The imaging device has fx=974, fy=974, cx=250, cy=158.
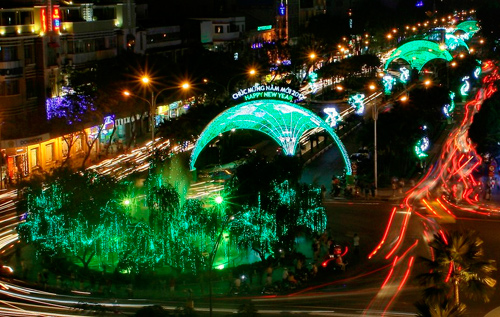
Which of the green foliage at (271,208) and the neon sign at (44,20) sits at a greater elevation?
the neon sign at (44,20)

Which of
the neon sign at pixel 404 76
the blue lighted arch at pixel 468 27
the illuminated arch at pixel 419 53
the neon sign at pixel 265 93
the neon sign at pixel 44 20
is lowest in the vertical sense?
the neon sign at pixel 265 93

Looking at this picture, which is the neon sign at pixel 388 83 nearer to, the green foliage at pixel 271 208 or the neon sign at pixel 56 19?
the neon sign at pixel 56 19

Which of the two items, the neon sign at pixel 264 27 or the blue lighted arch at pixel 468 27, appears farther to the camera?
the blue lighted arch at pixel 468 27

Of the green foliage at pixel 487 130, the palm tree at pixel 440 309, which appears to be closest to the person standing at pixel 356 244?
the palm tree at pixel 440 309

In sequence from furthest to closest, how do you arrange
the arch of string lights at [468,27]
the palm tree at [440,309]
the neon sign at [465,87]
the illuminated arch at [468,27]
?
the illuminated arch at [468,27]
the arch of string lights at [468,27]
the neon sign at [465,87]
the palm tree at [440,309]

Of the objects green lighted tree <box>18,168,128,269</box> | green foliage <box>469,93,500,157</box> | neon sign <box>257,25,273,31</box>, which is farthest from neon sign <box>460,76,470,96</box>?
green lighted tree <box>18,168,128,269</box>

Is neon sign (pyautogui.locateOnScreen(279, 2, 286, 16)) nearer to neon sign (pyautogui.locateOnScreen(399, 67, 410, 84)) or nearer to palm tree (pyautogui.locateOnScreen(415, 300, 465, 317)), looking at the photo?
neon sign (pyautogui.locateOnScreen(399, 67, 410, 84))
